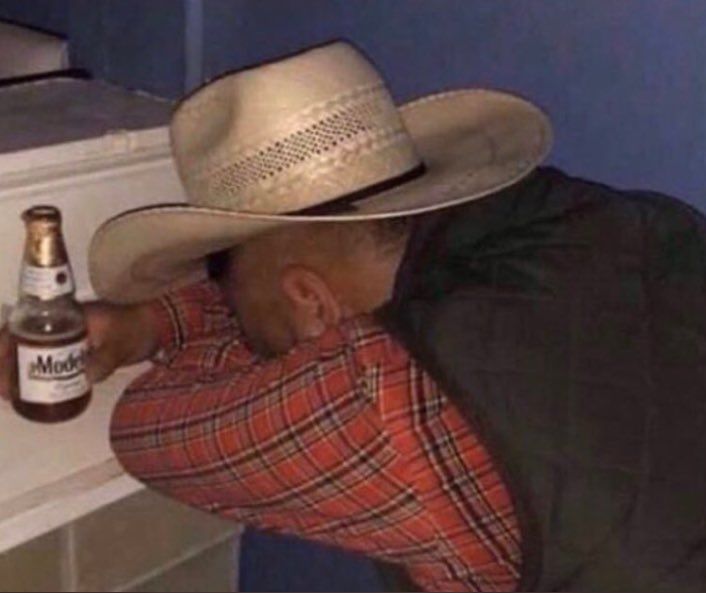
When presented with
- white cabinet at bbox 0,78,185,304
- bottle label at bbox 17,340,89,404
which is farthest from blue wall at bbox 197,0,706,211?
bottle label at bbox 17,340,89,404

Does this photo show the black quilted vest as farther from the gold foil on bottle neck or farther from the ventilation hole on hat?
the gold foil on bottle neck

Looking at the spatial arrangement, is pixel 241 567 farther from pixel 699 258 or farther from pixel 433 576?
pixel 699 258

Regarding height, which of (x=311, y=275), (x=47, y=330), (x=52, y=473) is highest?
(x=311, y=275)

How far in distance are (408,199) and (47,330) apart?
334mm

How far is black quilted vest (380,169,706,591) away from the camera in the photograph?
0.90 metres

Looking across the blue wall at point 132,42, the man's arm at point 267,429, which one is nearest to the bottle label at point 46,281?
the man's arm at point 267,429

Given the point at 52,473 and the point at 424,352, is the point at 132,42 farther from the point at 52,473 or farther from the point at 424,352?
the point at 424,352

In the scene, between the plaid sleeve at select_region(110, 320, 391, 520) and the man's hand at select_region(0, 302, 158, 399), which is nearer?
the plaid sleeve at select_region(110, 320, 391, 520)

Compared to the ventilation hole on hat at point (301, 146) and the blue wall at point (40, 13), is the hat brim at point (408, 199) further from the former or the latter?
the blue wall at point (40, 13)

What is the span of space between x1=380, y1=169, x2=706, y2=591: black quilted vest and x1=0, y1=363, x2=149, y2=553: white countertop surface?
0.33 meters

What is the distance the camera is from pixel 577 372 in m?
0.93

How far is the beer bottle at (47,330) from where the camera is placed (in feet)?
3.53

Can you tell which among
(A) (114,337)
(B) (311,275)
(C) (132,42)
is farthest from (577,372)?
(C) (132,42)

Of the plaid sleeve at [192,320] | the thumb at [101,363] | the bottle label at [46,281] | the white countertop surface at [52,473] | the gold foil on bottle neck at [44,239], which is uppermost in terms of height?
the gold foil on bottle neck at [44,239]
